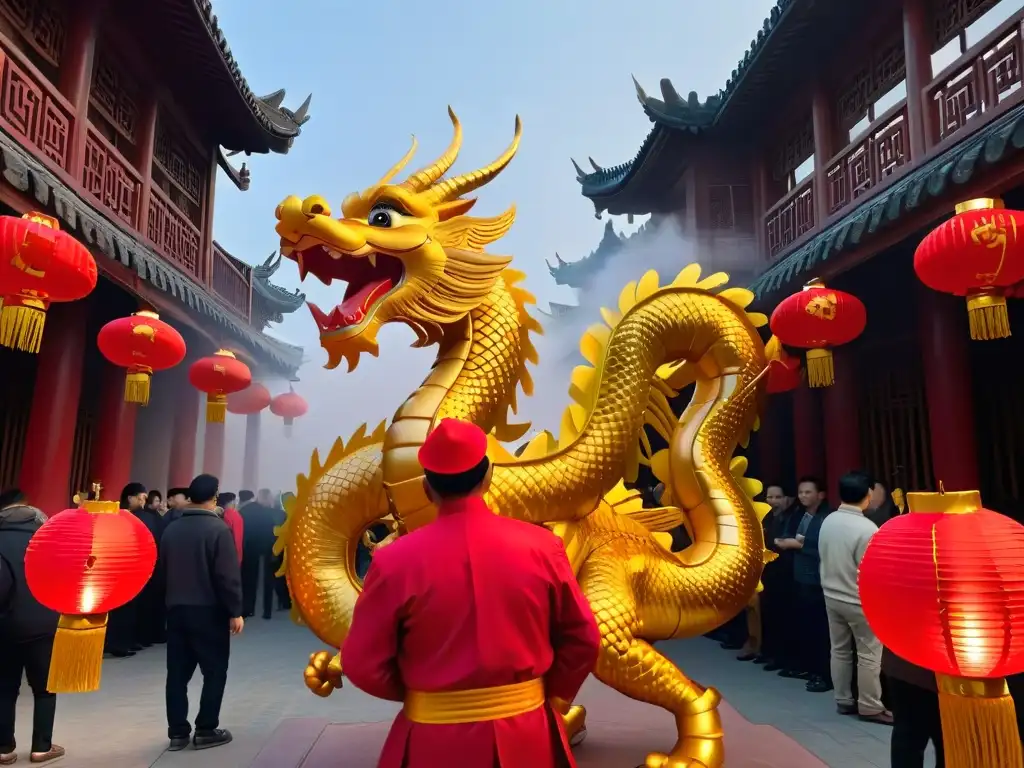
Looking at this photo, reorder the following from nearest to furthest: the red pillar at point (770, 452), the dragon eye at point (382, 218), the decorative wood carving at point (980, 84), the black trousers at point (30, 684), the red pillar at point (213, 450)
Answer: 1. the dragon eye at point (382, 218)
2. the black trousers at point (30, 684)
3. the decorative wood carving at point (980, 84)
4. the red pillar at point (770, 452)
5. the red pillar at point (213, 450)

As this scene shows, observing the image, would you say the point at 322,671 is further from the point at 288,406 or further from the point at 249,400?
the point at 288,406

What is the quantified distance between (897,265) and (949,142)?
Answer: 1.19 m

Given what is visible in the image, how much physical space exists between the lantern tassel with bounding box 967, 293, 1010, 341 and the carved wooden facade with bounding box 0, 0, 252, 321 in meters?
5.31

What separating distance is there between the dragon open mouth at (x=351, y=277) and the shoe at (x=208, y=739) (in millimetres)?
2550

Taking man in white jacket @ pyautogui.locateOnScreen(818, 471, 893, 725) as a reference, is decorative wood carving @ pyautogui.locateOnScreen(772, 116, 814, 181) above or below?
above

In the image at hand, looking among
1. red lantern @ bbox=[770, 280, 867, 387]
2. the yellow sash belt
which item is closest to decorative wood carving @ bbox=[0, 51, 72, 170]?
the yellow sash belt

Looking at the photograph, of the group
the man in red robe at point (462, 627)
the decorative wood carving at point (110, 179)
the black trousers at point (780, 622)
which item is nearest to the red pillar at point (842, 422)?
the black trousers at point (780, 622)

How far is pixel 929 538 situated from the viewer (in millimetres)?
1618

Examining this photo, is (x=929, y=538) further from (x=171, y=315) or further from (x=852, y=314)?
(x=171, y=315)

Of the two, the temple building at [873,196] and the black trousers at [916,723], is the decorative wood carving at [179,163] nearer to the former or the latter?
the temple building at [873,196]

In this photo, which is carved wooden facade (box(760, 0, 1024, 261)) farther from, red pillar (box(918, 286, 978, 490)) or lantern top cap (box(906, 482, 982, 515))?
lantern top cap (box(906, 482, 982, 515))

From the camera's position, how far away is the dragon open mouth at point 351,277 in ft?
6.91

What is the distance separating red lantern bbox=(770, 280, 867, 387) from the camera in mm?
4156

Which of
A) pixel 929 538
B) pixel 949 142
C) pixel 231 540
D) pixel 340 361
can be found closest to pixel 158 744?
pixel 231 540
